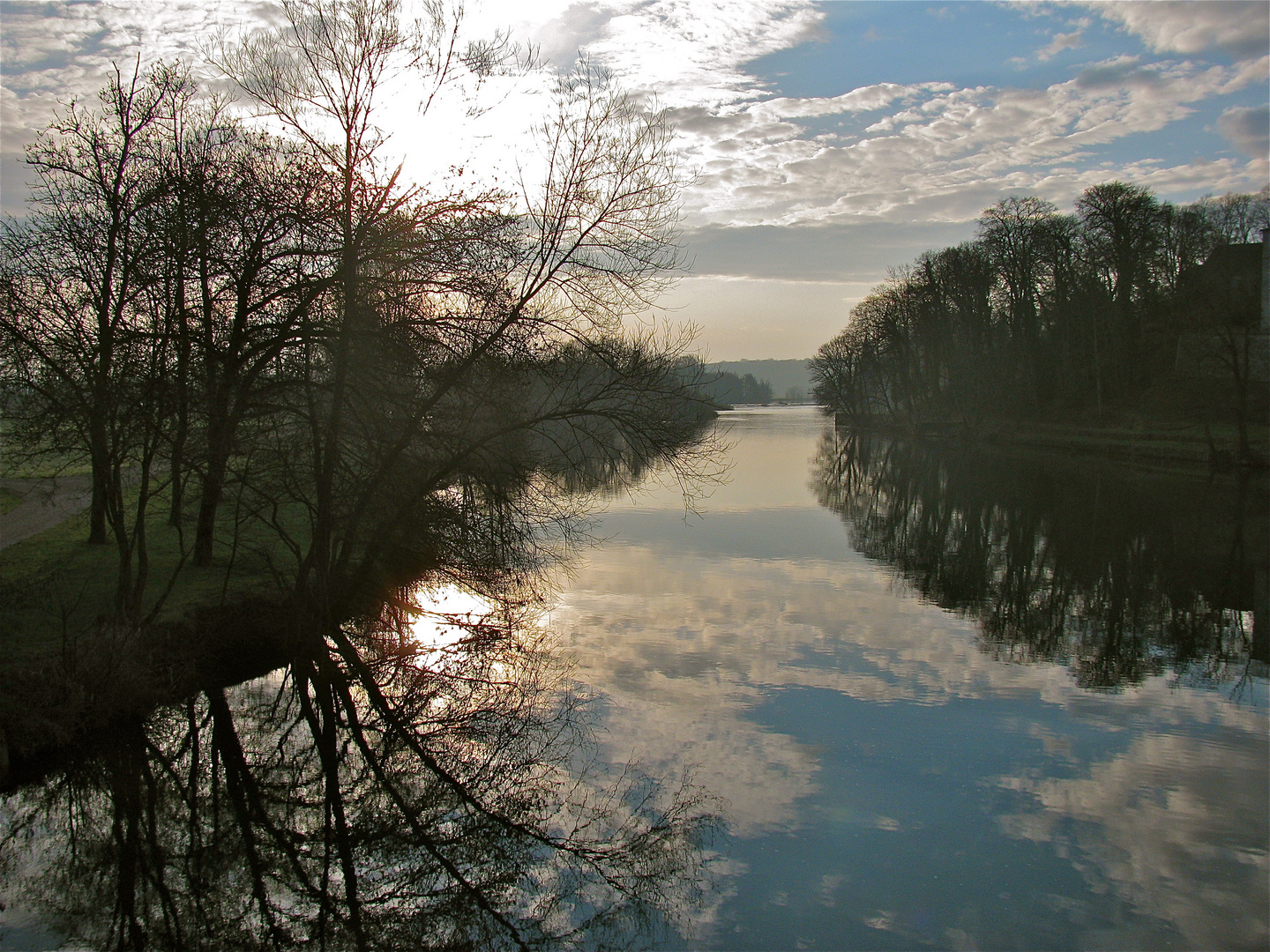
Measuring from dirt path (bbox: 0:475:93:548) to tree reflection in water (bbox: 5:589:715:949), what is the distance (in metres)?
7.44

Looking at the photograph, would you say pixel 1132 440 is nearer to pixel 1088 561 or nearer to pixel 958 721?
pixel 1088 561

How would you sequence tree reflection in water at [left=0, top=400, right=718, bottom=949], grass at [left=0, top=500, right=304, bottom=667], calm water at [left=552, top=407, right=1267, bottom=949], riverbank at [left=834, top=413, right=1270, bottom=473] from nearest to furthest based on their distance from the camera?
1. calm water at [left=552, top=407, right=1267, bottom=949]
2. tree reflection in water at [left=0, top=400, right=718, bottom=949]
3. grass at [left=0, top=500, right=304, bottom=667]
4. riverbank at [left=834, top=413, right=1270, bottom=473]

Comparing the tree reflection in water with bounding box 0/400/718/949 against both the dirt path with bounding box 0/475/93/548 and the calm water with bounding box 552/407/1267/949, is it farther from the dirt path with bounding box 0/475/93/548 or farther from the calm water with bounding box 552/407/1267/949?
the dirt path with bounding box 0/475/93/548

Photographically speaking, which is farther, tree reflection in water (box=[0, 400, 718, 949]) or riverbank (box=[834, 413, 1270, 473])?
riverbank (box=[834, 413, 1270, 473])

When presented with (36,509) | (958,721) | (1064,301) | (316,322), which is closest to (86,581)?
(316,322)

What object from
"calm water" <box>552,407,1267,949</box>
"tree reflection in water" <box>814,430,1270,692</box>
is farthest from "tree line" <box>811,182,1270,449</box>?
"calm water" <box>552,407,1267,949</box>

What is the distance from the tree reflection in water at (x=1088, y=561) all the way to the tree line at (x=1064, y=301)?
519 inches

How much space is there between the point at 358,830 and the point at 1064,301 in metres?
45.6

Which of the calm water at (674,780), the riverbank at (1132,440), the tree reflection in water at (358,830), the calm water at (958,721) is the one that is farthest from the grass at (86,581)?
the riverbank at (1132,440)

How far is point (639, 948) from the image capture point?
19.9ft

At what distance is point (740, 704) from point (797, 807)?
8.29 feet

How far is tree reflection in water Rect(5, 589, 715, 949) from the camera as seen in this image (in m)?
6.43

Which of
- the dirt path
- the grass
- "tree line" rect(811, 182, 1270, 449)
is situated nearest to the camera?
the grass

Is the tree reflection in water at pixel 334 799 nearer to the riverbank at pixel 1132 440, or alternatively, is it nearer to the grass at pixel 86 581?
the grass at pixel 86 581
